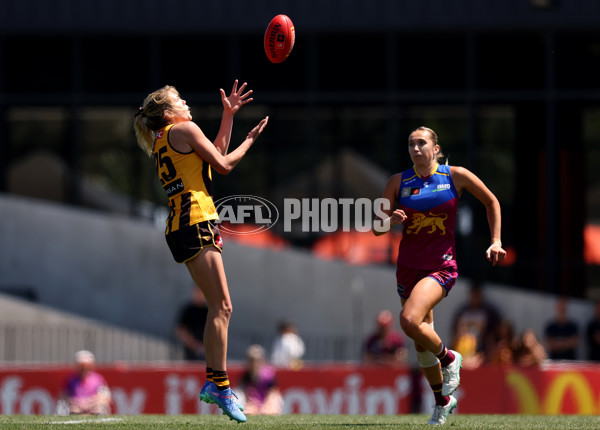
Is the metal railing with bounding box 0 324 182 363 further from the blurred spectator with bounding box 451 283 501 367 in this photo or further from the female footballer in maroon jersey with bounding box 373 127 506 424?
the female footballer in maroon jersey with bounding box 373 127 506 424

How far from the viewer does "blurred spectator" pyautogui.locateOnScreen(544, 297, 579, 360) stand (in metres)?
17.1

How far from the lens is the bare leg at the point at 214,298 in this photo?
7.36 meters

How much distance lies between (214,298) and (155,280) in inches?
498

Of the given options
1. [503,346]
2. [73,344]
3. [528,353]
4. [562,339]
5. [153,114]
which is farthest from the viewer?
[73,344]

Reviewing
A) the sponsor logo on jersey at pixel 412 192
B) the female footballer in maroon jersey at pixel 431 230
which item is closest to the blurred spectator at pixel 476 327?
the female footballer in maroon jersey at pixel 431 230

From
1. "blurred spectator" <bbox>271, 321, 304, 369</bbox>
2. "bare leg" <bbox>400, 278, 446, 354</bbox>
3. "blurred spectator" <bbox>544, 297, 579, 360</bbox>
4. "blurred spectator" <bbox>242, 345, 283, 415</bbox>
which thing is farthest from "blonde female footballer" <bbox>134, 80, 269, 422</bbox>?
"blurred spectator" <bbox>544, 297, 579, 360</bbox>

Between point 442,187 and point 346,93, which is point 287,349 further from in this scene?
point 442,187

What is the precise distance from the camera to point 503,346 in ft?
48.7

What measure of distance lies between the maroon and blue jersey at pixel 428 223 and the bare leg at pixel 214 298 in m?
1.41

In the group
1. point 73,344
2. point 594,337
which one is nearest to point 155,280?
point 73,344

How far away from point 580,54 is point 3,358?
1093cm

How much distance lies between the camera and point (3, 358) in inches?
699

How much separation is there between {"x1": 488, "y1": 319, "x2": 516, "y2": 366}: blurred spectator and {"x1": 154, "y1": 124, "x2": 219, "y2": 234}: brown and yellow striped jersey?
8134mm

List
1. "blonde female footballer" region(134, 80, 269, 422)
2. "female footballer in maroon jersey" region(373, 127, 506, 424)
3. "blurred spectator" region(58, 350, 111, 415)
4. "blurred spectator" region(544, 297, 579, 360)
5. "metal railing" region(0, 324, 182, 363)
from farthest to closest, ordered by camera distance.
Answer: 1. "metal railing" region(0, 324, 182, 363)
2. "blurred spectator" region(544, 297, 579, 360)
3. "blurred spectator" region(58, 350, 111, 415)
4. "female footballer in maroon jersey" region(373, 127, 506, 424)
5. "blonde female footballer" region(134, 80, 269, 422)
